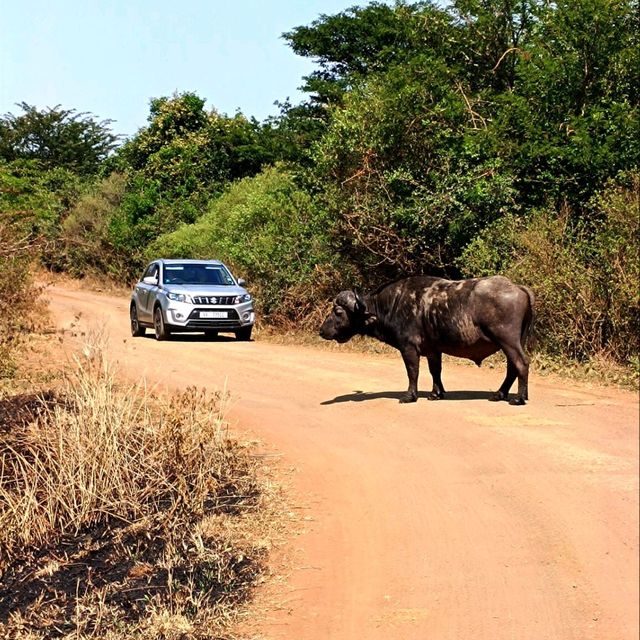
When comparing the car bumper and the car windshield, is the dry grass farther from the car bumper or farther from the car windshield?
the car windshield

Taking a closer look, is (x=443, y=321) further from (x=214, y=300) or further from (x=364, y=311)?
(x=214, y=300)

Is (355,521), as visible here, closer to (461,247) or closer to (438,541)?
(438,541)

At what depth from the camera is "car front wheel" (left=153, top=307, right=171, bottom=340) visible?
2038 cm


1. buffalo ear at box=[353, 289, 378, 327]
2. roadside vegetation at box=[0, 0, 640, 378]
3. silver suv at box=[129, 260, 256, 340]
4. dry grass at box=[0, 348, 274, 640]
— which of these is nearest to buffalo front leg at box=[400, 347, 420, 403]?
buffalo ear at box=[353, 289, 378, 327]

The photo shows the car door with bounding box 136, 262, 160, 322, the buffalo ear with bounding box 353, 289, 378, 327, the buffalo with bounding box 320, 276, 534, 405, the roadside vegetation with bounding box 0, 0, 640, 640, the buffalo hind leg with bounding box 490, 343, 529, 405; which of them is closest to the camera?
the roadside vegetation with bounding box 0, 0, 640, 640

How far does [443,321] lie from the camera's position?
34.8 ft

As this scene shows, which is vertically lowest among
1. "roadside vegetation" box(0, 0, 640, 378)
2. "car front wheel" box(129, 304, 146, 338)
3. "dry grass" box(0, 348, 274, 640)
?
"dry grass" box(0, 348, 274, 640)

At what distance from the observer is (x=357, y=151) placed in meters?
19.6

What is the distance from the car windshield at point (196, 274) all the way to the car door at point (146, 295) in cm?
29

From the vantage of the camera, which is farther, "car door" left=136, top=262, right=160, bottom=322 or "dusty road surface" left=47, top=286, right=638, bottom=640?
"car door" left=136, top=262, right=160, bottom=322

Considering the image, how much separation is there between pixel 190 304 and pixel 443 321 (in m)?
10.5

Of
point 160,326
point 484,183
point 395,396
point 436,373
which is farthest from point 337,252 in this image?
point 436,373

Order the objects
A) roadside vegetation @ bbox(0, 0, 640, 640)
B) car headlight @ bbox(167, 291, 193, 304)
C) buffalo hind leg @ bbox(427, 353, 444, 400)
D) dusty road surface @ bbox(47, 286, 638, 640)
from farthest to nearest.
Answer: car headlight @ bbox(167, 291, 193, 304) < buffalo hind leg @ bbox(427, 353, 444, 400) < roadside vegetation @ bbox(0, 0, 640, 640) < dusty road surface @ bbox(47, 286, 638, 640)

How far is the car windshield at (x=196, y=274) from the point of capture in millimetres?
21641
